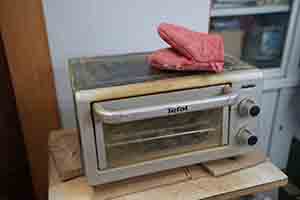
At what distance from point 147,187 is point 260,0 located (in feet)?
3.25

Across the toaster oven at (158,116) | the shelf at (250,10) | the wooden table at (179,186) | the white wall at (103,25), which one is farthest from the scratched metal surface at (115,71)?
the shelf at (250,10)

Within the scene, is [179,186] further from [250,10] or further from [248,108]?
[250,10]

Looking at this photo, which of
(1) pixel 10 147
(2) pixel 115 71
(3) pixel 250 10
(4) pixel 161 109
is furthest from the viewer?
(3) pixel 250 10

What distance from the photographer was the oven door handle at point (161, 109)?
596 millimetres

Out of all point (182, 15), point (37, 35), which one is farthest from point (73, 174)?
point (182, 15)

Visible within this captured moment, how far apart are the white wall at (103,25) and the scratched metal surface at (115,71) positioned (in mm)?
149

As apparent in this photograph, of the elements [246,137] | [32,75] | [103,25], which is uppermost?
[103,25]

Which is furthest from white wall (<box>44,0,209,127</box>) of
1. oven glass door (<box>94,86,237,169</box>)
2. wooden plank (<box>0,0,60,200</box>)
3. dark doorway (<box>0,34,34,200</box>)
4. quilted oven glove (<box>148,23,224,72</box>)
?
oven glass door (<box>94,86,237,169</box>)

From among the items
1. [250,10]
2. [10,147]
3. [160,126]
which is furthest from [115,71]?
[250,10]

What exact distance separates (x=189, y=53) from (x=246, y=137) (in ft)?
0.81

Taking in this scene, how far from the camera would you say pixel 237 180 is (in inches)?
29.0

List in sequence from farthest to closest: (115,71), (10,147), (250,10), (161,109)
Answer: (250,10) < (10,147) < (115,71) < (161,109)

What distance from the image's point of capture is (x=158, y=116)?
25.0 inches

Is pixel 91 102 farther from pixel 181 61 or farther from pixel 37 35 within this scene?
pixel 37 35
